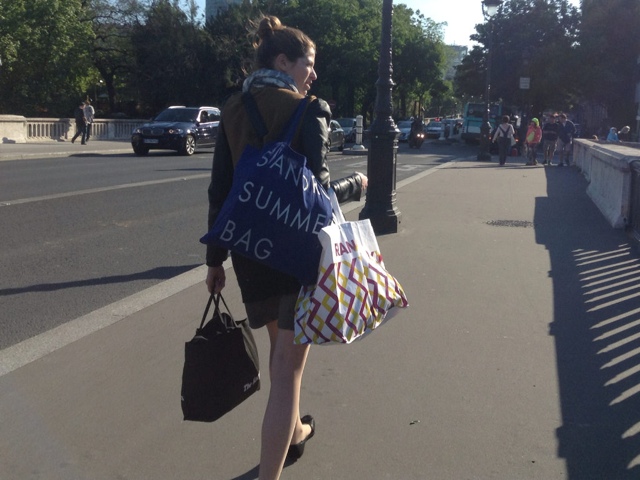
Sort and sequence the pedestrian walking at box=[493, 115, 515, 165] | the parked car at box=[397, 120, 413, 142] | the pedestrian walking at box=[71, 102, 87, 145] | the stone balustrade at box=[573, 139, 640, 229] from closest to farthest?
the stone balustrade at box=[573, 139, 640, 229]
the pedestrian walking at box=[493, 115, 515, 165]
the pedestrian walking at box=[71, 102, 87, 145]
the parked car at box=[397, 120, 413, 142]

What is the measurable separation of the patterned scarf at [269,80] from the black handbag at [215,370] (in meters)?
0.87

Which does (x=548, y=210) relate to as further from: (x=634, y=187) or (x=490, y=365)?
(x=490, y=365)

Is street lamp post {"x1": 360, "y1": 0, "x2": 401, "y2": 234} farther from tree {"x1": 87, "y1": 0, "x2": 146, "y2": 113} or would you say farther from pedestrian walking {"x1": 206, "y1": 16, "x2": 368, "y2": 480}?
tree {"x1": 87, "y1": 0, "x2": 146, "y2": 113}

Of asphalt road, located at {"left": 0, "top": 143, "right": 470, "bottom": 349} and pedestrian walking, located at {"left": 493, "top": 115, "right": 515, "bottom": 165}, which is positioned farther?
pedestrian walking, located at {"left": 493, "top": 115, "right": 515, "bottom": 165}

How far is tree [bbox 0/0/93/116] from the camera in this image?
49.3 m

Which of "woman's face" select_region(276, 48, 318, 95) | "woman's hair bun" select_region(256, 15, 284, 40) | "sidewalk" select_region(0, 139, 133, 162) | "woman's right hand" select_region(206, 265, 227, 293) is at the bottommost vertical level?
"sidewalk" select_region(0, 139, 133, 162)

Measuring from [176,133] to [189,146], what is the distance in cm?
66

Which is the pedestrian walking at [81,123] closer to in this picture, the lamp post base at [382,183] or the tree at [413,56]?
the lamp post base at [382,183]

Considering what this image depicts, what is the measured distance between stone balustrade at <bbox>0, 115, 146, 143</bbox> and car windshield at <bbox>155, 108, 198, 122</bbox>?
7.42 meters

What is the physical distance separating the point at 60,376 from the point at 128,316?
137cm

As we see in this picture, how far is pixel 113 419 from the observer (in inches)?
161

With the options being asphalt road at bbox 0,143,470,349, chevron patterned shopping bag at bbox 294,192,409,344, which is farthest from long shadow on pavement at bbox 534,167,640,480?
asphalt road at bbox 0,143,470,349

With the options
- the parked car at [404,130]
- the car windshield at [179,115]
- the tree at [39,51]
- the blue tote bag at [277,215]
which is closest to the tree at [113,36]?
the tree at [39,51]

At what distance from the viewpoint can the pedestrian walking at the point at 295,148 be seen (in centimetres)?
293
